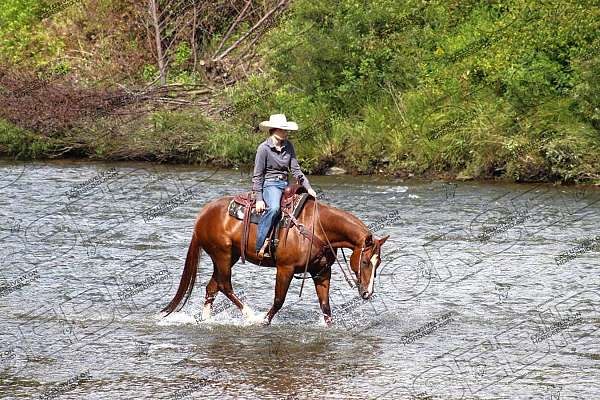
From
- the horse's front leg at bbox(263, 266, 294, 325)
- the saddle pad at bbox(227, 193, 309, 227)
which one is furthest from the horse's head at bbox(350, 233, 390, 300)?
the saddle pad at bbox(227, 193, 309, 227)

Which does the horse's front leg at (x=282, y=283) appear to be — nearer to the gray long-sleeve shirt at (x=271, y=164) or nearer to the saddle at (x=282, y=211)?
the saddle at (x=282, y=211)

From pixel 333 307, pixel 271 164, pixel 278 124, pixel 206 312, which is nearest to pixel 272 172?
pixel 271 164

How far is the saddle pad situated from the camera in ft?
43.7

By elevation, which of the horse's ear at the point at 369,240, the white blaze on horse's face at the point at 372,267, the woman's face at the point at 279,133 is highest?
the woman's face at the point at 279,133

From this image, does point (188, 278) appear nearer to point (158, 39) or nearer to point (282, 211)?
point (282, 211)

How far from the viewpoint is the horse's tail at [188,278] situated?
1382 cm

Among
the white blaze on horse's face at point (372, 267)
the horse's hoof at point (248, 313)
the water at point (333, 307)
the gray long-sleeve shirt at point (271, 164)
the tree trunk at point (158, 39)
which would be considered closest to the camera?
the water at point (333, 307)

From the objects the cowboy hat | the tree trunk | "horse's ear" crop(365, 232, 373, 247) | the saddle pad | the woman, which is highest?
the tree trunk

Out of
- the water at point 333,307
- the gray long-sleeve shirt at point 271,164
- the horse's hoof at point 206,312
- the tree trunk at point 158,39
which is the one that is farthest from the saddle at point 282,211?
the tree trunk at point 158,39

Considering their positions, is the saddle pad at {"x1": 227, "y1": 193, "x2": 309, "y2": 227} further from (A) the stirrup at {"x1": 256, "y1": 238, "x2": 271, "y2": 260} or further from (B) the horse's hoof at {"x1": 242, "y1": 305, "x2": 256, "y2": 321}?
(B) the horse's hoof at {"x1": 242, "y1": 305, "x2": 256, "y2": 321}

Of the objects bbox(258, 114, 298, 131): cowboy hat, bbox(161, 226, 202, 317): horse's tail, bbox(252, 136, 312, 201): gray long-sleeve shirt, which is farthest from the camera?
bbox(161, 226, 202, 317): horse's tail

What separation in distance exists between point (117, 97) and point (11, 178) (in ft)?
17.3

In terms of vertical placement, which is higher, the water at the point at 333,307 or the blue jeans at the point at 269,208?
the blue jeans at the point at 269,208

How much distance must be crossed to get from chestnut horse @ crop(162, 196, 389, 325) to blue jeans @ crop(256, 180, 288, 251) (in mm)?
162
